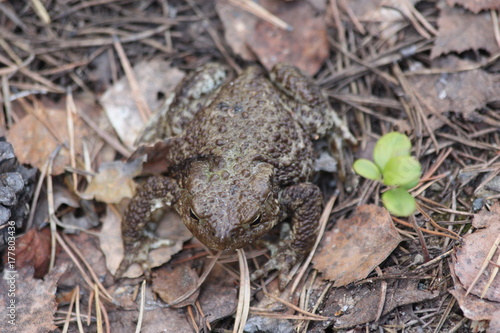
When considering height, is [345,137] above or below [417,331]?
above

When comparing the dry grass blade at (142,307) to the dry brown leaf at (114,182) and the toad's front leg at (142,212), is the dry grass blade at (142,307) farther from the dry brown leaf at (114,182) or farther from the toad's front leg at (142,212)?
the dry brown leaf at (114,182)

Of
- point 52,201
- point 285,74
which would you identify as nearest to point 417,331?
point 285,74

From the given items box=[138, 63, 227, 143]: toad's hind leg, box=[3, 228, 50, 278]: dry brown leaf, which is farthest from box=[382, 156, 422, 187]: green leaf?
box=[3, 228, 50, 278]: dry brown leaf

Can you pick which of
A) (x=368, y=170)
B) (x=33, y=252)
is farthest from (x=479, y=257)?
(x=33, y=252)

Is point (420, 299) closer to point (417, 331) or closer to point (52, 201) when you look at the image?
point (417, 331)

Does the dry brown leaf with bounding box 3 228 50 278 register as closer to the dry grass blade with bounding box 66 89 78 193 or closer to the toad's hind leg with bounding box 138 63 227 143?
the dry grass blade with bounding box 66 89 78 193
